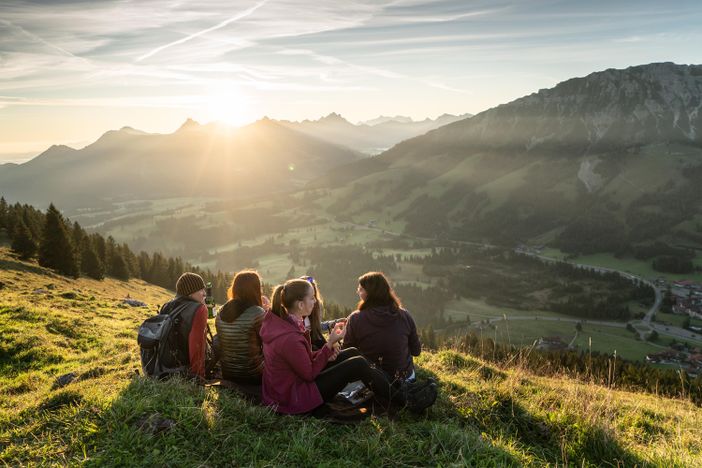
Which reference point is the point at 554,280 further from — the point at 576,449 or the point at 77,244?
the point at 576,449

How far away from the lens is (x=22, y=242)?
41094mm

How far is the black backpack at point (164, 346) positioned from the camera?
8398 millimetres

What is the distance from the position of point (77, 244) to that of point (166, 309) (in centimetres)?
4964

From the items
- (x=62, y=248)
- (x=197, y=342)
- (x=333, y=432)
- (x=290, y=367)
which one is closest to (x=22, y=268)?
(x=62, y=248)

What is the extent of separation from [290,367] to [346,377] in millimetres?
1068

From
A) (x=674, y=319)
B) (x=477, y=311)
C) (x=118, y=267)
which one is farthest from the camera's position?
(x=477, y=311)

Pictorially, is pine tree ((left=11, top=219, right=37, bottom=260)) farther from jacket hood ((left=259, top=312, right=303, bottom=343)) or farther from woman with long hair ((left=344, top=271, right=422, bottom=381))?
woman with long hair ((left=344, top=271, right=422, bottom=381))

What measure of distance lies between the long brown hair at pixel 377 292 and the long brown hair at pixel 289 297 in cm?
172

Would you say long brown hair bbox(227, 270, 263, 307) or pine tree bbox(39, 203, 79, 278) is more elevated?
long brown hair bbox(227, 270, 263, 307)

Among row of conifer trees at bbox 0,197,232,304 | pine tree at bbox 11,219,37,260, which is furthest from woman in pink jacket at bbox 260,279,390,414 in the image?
pine tree at bbox 11,219,37,260

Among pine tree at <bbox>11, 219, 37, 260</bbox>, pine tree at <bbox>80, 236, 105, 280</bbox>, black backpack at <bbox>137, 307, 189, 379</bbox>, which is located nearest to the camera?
black backpack at <bbox>137, 307, 189, 379</bbox>

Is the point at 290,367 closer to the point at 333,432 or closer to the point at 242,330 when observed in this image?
the point at 333,432

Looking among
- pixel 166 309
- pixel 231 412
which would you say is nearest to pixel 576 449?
pixel 231 412

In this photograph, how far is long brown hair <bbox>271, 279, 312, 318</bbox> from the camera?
7.24m
